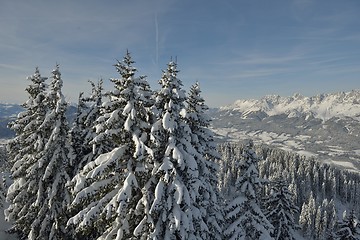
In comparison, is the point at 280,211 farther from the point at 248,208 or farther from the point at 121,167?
the point at 121,167

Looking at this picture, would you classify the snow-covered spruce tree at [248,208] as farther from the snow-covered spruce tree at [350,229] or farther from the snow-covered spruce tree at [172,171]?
the snow-covered spruce tree at [350,229]

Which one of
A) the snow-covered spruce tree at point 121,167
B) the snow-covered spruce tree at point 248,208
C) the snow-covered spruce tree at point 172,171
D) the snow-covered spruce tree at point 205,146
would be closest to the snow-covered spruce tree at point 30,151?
the snow-covered spruce tree at point 121,167

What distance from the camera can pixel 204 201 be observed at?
21.0 metres

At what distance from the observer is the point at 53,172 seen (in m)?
24.4

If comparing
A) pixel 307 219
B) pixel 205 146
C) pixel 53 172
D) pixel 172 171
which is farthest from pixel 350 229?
pixel 307 219

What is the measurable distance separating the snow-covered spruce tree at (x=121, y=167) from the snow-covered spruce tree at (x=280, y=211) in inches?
902

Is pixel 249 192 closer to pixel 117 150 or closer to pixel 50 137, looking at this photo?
pixel 117 150

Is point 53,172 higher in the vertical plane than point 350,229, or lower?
higher

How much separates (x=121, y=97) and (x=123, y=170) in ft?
12.6

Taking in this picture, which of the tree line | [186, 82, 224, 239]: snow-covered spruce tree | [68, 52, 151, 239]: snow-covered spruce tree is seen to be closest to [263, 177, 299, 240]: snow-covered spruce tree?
the tree line

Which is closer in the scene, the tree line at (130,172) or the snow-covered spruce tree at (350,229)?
the tree line at (130,172)

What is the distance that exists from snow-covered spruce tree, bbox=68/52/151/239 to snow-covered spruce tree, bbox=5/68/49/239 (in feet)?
32.1

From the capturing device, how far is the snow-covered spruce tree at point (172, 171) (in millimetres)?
14906

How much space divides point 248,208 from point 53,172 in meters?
15.7
